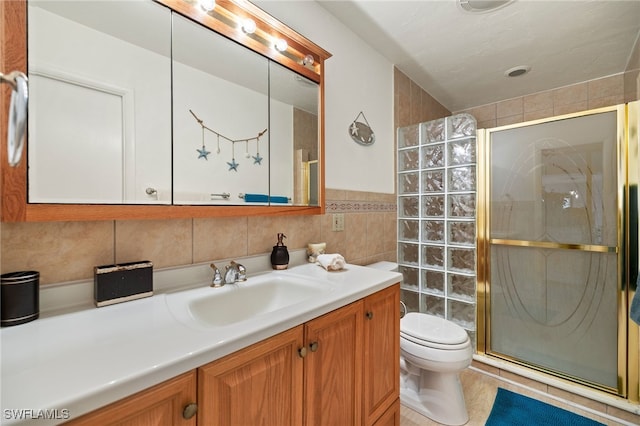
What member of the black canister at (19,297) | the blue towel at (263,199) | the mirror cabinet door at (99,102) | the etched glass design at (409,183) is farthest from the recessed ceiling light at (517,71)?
the black canister at (19,297)

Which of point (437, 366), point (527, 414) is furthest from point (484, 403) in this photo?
point (437, 366)

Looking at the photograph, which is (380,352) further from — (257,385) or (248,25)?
(248,25)

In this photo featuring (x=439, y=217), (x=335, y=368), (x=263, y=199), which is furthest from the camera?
(x=439, y=217)

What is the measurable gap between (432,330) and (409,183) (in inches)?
45.9

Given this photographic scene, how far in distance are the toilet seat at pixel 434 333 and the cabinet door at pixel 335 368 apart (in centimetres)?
62

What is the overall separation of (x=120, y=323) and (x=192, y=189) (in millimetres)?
510

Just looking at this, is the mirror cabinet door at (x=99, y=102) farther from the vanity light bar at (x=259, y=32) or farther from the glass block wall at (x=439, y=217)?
the glass block wall at (x=439, y=217)

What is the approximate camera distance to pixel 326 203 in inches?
63.7

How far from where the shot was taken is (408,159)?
2270mm

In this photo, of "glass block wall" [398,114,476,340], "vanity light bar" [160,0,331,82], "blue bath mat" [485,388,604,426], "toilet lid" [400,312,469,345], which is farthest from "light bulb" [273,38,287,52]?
"blue bath mat" [485,388,604,426]

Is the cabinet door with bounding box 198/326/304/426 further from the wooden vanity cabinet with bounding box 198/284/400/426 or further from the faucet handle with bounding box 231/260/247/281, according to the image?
the faucet handle with bounding box 231/260/247/281

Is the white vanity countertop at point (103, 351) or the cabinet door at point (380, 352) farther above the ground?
the white vanity countertop at point (103, 351)

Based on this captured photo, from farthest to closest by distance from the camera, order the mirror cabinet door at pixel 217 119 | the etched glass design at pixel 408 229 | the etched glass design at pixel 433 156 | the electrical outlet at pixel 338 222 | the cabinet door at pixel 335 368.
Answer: the etched glass design at pixel 408 229
the etched glass design at pixel 433 156
the electrical outlet at pixel 338 222
the mirror cabinet door at pixel 217 119
the cabinet door at pixel 335 368

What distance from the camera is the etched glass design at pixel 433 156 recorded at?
2.09m
